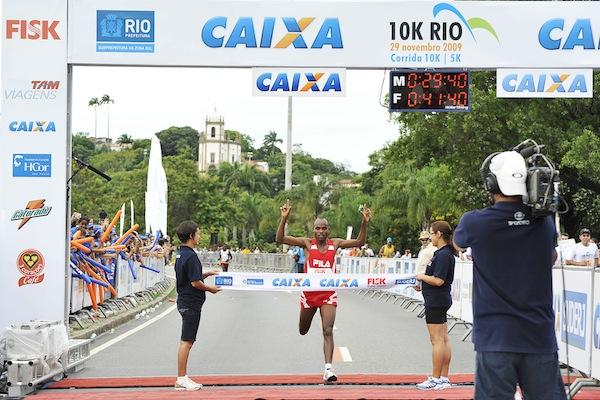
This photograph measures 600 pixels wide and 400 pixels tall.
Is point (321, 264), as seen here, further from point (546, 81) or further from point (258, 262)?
point (258, 262)

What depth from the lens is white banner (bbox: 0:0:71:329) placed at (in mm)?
12633

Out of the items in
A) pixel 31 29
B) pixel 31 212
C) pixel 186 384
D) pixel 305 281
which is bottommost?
pixel 186 384

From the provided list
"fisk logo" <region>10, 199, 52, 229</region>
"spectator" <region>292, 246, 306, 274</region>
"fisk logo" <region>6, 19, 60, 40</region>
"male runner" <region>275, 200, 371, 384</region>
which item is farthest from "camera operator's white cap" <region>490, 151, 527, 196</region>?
"spectator" <region>292, 246, 306, 274</region>

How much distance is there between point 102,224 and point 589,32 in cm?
1149

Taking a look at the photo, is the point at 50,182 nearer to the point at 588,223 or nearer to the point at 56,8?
the point at 56,8

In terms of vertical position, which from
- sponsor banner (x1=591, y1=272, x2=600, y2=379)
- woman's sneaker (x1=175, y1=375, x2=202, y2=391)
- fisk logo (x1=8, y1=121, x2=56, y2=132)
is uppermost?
fisk logo (x1=8, y1=121, x2=56, y2=132)

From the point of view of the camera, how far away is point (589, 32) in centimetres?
1320

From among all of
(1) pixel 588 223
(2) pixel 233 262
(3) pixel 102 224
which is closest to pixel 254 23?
(3) pixel 102 224

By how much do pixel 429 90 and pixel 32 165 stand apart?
17.5ft

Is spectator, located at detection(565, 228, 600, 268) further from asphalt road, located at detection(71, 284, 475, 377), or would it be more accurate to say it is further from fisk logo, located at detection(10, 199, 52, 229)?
fisk logo, located at detection(10, 199, 52, 229)

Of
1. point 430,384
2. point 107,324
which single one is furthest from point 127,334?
point 430,384

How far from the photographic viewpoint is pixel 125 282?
24.4m

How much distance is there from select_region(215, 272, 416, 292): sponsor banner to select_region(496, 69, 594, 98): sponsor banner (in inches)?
110

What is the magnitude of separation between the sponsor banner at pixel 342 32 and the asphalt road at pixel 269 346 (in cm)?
394
